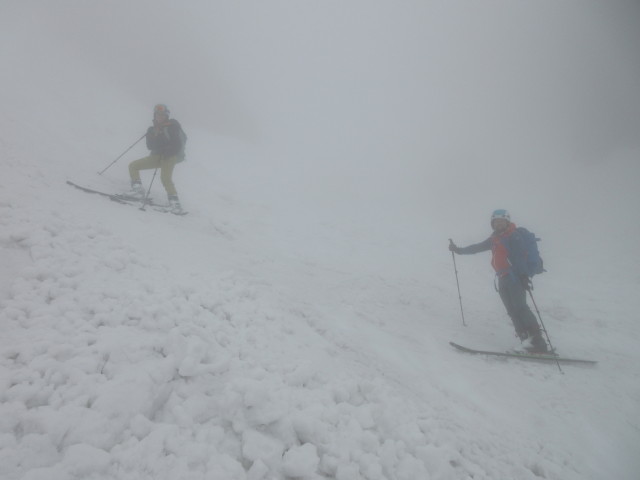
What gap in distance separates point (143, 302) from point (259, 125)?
32796mm

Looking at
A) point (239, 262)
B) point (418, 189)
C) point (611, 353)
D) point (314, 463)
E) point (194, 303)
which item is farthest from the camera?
point (418, 189)

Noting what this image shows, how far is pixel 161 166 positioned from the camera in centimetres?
861

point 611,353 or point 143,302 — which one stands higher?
point 143,302

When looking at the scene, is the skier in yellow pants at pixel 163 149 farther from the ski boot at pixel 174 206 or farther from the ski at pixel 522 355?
the ski at pixel 522 355

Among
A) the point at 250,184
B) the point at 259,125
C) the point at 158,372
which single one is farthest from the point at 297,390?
the point at 259,125

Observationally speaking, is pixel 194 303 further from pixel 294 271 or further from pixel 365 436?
pixel 294 271

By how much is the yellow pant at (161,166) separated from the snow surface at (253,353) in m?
0.80

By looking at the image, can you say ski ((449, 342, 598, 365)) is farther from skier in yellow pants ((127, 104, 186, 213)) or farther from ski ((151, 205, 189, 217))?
skier in yellow pants ((127, 104, 186, 213))

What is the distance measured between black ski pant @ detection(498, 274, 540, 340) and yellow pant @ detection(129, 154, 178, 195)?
8787 millimetres

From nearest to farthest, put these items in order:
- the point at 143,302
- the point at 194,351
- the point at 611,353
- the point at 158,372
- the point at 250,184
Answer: the point at 158,372 → the point at 194,351 → the point at 143,302 → the point at 611,353 → the point at 250,184

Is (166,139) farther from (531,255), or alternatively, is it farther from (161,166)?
(531,255)

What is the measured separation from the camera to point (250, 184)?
651 inches

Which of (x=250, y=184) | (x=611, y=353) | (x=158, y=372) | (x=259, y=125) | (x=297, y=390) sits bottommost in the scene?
(x=611, y=353)

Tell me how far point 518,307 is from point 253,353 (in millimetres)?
6027
